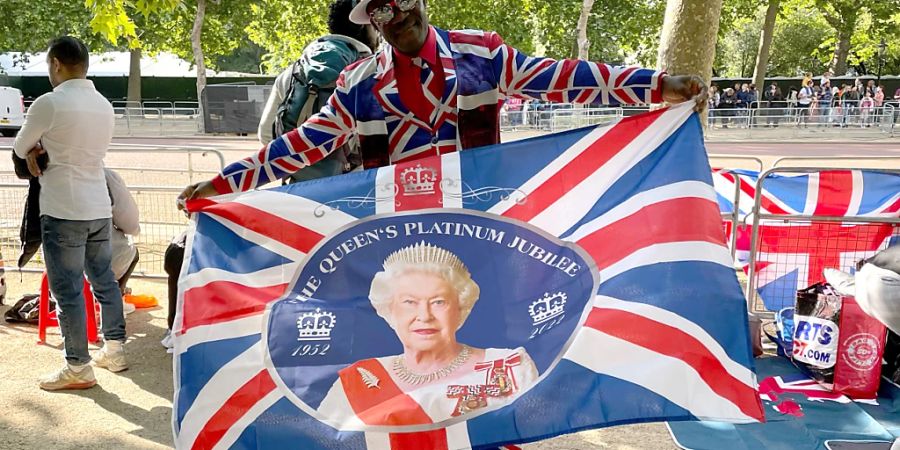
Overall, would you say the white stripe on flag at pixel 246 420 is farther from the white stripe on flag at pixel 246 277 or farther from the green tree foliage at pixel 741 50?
the green tree foliage at pixel 741 50

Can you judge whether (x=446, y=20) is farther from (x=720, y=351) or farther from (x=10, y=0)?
(x=720, y=351)

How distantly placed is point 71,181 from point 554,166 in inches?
130

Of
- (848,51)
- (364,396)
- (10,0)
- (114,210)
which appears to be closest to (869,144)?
(848,51)

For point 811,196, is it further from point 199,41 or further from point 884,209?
point 199,41

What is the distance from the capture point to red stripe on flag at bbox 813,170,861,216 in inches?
268

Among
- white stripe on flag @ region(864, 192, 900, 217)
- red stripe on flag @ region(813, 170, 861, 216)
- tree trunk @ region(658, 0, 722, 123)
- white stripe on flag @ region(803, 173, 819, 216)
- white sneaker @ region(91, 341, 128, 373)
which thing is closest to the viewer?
white sneaker @ region(91, 341, 128, 373)

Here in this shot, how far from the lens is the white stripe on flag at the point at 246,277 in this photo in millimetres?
2834

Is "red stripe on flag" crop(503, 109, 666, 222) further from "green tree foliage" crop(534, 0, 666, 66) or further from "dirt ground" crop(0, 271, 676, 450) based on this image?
"green tree foliage" crop(534, 0, 666, 66)

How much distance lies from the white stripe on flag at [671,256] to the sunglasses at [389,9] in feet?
3.70

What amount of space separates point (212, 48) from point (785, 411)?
3546 cm

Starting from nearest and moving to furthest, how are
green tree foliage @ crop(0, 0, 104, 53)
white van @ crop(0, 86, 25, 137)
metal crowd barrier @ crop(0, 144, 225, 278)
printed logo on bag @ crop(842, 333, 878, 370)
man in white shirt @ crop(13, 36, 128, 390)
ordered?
man in white shirt @ crop(13, 36, 128, 390) → printed logo on bag @ crop(842, 333, 878, 370) → metal crowd barrier @ crop(0, 144, 225, 278) → white van @ crop(0, 86, 25, 137) → green tree foliage @ crop(0, 0, 104, 53)

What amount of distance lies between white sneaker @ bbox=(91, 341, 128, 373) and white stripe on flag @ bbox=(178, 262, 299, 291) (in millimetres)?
3040

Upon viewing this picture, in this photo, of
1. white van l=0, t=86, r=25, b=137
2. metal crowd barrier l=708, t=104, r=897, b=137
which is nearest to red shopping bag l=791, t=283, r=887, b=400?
metal crowd barrier l=708, t=104, r=897, b=137

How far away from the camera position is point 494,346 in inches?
102
